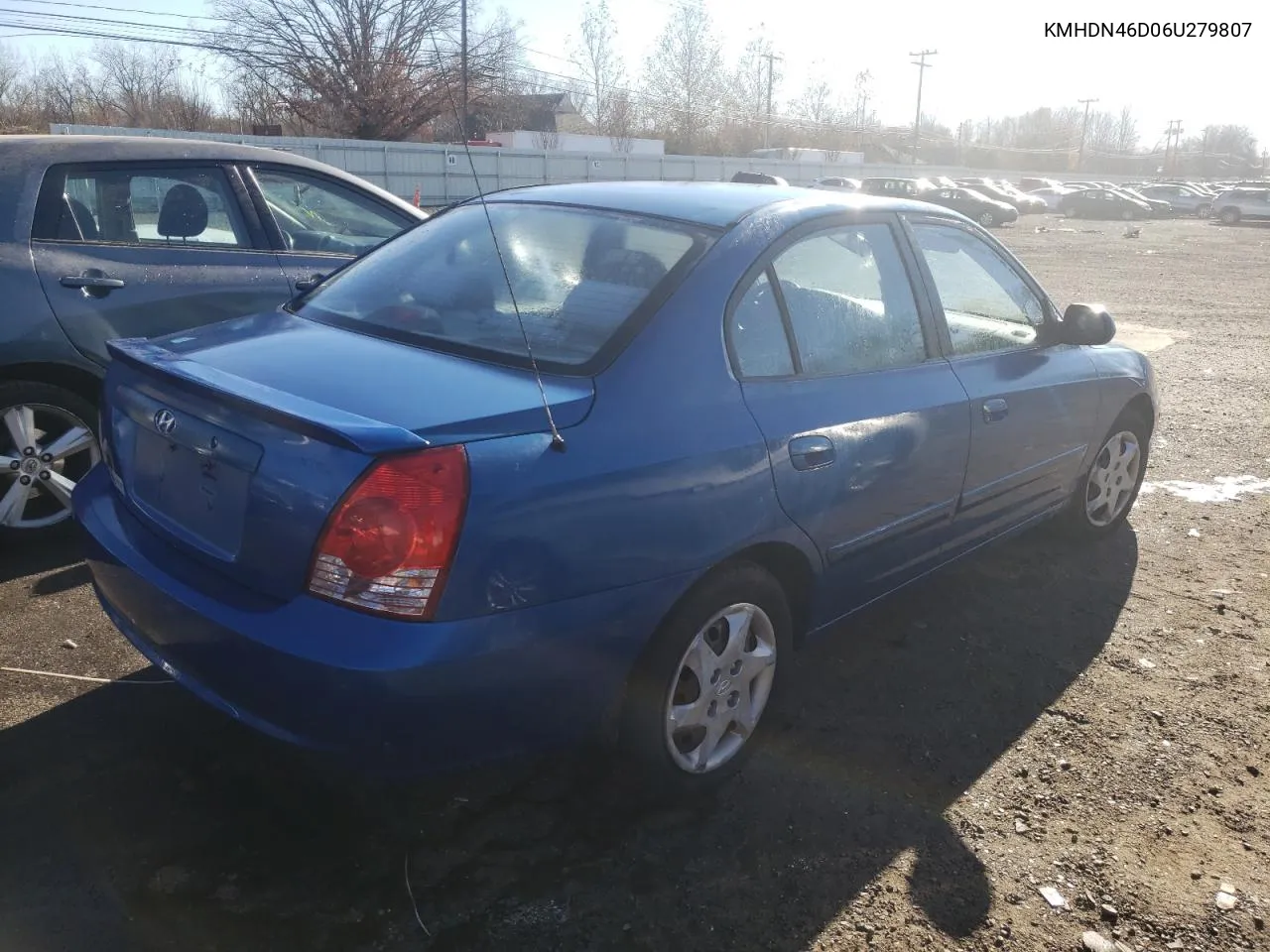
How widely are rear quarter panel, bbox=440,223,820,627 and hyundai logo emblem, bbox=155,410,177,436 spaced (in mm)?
852

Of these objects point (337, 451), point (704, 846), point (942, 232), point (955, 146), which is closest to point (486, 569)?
point (337, 451)

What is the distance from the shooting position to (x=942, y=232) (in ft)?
12.8

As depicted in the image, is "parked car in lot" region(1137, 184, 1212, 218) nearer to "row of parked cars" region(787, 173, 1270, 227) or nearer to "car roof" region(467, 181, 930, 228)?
"row of parked cars" region(787, 173, 1270, 227)

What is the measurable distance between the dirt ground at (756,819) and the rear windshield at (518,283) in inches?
46.5

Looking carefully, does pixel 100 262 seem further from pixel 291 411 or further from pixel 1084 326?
pixel 1084 326

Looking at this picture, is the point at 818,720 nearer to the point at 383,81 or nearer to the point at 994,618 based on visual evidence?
the point at 994,618

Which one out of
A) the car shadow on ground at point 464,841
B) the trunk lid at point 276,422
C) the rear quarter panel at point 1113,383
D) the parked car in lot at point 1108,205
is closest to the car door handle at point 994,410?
the car shadow on ground at point 464,841

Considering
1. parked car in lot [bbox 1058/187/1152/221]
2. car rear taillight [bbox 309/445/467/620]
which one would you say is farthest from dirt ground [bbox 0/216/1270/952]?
parked car in lot [bbox 1058/187/1152/221]

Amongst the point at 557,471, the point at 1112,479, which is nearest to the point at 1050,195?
the point at 1112,479

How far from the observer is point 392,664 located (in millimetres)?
2127

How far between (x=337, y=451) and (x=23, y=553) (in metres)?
2.87

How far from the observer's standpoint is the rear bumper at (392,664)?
2154mm

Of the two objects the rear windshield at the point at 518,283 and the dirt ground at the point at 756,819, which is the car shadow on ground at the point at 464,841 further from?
the rear windshield at the point at 518,283

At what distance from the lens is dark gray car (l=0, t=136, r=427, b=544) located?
13.6 ft
